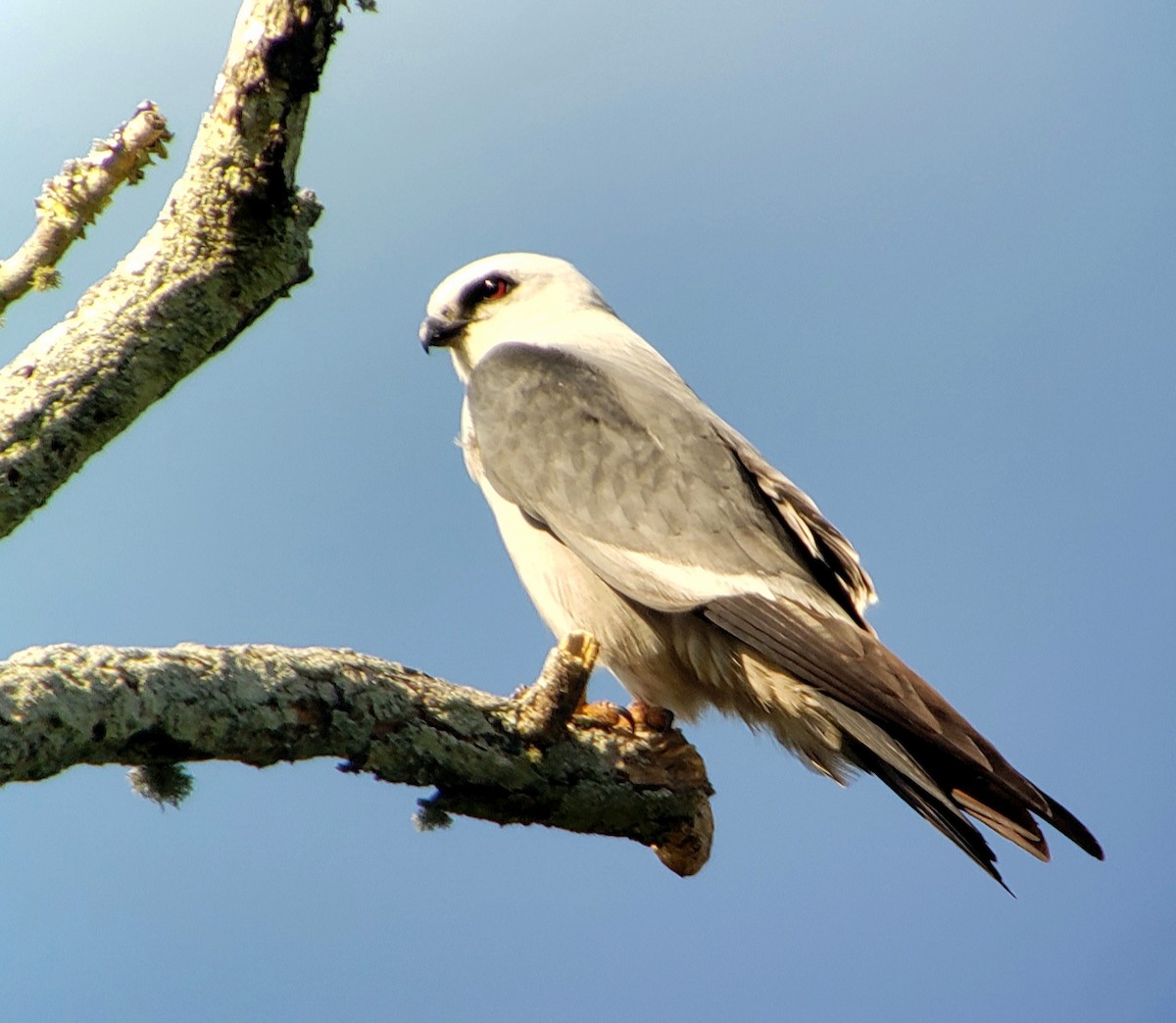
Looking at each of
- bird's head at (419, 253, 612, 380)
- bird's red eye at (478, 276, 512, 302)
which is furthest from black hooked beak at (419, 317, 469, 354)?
bird's red eye at (478, 276, 512, 302)

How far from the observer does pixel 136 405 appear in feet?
10.3

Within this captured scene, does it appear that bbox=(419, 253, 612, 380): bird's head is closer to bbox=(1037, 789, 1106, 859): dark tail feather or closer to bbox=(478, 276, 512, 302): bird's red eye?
bbox=(478, 276, 512, 302): bird's red eye

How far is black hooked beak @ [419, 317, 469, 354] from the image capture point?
5.07 metres

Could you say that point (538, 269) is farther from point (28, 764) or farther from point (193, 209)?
point (28, 764)

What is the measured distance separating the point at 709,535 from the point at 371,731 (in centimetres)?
143

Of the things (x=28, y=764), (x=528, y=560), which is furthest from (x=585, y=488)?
(x=28, y=764)

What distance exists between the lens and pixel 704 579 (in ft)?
11.8

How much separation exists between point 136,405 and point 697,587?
1.65 meters

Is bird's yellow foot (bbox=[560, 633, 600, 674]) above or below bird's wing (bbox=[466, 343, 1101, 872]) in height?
below

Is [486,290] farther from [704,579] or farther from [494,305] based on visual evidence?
[704,579]

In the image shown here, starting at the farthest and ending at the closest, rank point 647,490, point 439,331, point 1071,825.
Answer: point 439,331
point 647,490
point 1071,825

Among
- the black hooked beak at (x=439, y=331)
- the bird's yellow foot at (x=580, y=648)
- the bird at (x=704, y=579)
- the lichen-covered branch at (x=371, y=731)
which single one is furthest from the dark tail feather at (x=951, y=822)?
the black hooked beak at (x=439, y=331)

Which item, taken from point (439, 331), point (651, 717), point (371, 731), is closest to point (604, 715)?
point (651, 717)

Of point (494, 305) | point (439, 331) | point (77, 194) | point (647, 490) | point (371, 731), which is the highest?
point (494, 305)
